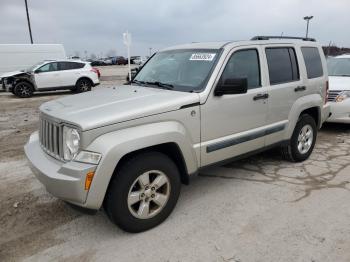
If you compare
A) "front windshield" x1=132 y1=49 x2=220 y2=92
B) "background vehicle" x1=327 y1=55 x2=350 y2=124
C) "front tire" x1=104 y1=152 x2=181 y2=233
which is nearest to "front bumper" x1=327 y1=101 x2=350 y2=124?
"background vehicle" x1=327 y1=55 x2=350 y2=124

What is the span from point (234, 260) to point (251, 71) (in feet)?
7.77

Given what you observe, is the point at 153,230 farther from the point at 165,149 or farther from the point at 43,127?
the point at 43,127

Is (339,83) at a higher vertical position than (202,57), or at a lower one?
lower

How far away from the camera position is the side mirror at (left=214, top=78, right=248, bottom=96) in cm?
357

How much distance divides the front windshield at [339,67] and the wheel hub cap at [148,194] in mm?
6436

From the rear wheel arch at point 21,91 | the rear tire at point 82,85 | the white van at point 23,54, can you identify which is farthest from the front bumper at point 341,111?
the white van at point 23,54

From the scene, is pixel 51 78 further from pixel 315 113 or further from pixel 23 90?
pixel 315 113

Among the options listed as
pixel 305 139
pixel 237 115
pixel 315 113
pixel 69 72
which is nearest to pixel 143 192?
pixel 237 115

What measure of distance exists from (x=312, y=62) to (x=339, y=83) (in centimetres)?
250

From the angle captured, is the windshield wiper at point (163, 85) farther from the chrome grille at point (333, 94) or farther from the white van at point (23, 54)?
the white van at point (23, 54)

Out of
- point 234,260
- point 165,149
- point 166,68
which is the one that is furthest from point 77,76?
point 234,260

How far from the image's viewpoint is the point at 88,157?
2.88 meters

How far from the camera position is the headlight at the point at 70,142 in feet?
9.70

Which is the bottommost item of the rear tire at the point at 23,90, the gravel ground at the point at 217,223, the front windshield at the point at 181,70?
the gravel ground at the point at 217,223
